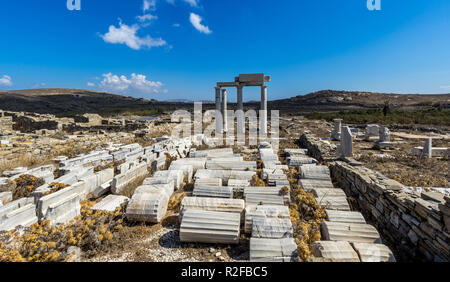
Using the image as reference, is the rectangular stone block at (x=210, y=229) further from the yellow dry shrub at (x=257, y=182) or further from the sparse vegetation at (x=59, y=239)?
the yellow dry shrub at (x=257, y=182)

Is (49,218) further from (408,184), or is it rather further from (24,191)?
(408,184)

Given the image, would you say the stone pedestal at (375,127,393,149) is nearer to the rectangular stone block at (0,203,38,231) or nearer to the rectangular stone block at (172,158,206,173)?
the rectangular stone block at (172,158,206,173)

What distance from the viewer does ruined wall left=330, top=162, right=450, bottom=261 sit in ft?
9.73

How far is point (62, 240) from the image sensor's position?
3262 mm

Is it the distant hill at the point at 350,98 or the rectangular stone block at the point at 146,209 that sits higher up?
the distant hill at the point at 350,98

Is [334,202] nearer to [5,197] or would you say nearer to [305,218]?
[305,218]

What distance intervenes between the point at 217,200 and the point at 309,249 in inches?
71.3

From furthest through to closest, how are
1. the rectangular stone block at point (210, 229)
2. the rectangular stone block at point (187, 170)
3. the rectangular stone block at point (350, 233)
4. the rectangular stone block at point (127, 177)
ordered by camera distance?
1. the rectangular stone block at point (187, 170)
2. the rectangular stone block at point (127, 177)
3. the rectangular stone block at point (210, 229)
4. the rectangular stone block at point (350, 233)

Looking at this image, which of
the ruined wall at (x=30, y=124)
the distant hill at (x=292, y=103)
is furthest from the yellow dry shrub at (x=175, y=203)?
the distant hill at (x=292, y=103)

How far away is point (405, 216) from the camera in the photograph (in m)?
3.57

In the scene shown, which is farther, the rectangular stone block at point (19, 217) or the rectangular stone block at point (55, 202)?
the rectangular stone block at point (55, 202)

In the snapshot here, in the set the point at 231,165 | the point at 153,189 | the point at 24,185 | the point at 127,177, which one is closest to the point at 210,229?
the point at 153,189

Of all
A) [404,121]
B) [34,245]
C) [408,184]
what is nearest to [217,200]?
[34,245]

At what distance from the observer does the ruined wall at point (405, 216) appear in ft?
9.73
